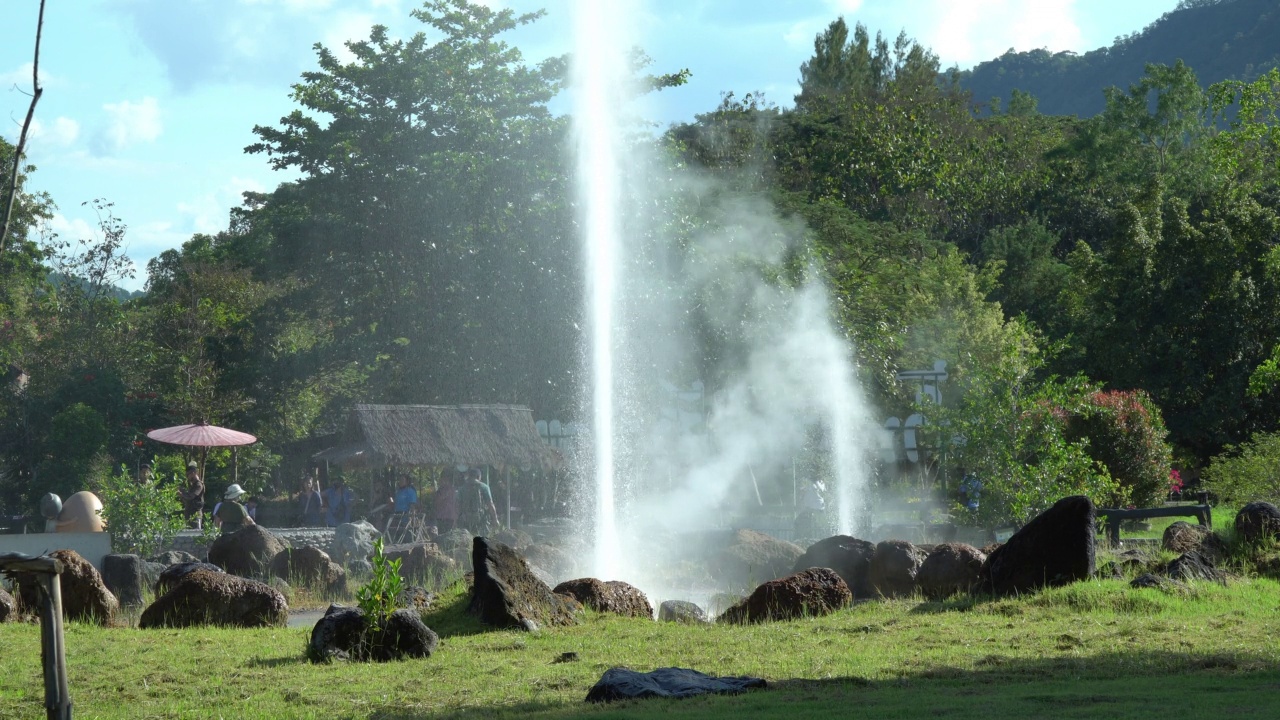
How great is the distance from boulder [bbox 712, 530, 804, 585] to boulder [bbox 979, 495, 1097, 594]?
16.6ft

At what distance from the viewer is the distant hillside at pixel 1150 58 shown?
106 meters

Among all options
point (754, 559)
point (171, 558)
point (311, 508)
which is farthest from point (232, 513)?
point (754, 559)

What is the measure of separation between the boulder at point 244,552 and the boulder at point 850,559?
7.20 m

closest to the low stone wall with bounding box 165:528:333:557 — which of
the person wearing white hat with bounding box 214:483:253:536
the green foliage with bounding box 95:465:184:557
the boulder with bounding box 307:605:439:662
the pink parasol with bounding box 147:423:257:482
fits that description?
the person wearing white hat with bounding box 214:483:253:536

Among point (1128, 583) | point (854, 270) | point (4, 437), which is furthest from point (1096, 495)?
point (4, 437)

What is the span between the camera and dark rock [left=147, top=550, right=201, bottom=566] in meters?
17.8

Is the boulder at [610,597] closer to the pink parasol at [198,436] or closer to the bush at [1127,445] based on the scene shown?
the bush at [1127,445]

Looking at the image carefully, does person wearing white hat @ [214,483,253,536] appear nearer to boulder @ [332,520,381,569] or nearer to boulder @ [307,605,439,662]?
boulder @ [332,520,381,569]

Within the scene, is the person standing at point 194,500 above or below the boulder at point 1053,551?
above

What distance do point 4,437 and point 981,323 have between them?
25335mm

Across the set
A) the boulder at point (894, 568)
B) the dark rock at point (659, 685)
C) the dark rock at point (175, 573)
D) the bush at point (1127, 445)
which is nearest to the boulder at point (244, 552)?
the dark rock at point (175, 573)

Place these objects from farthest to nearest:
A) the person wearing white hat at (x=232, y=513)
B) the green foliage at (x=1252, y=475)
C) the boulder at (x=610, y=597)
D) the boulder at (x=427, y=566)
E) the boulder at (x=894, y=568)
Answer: the person wearing white hat at (x=232, y=513) < the green foliage at (x=1252, y=475) < the boulder at (x=427, y=566) < the boulder at (x=894, y=568) < the boulder at (x=610, y=597)

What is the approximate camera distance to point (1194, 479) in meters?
29.5

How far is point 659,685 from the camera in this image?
8.53m
